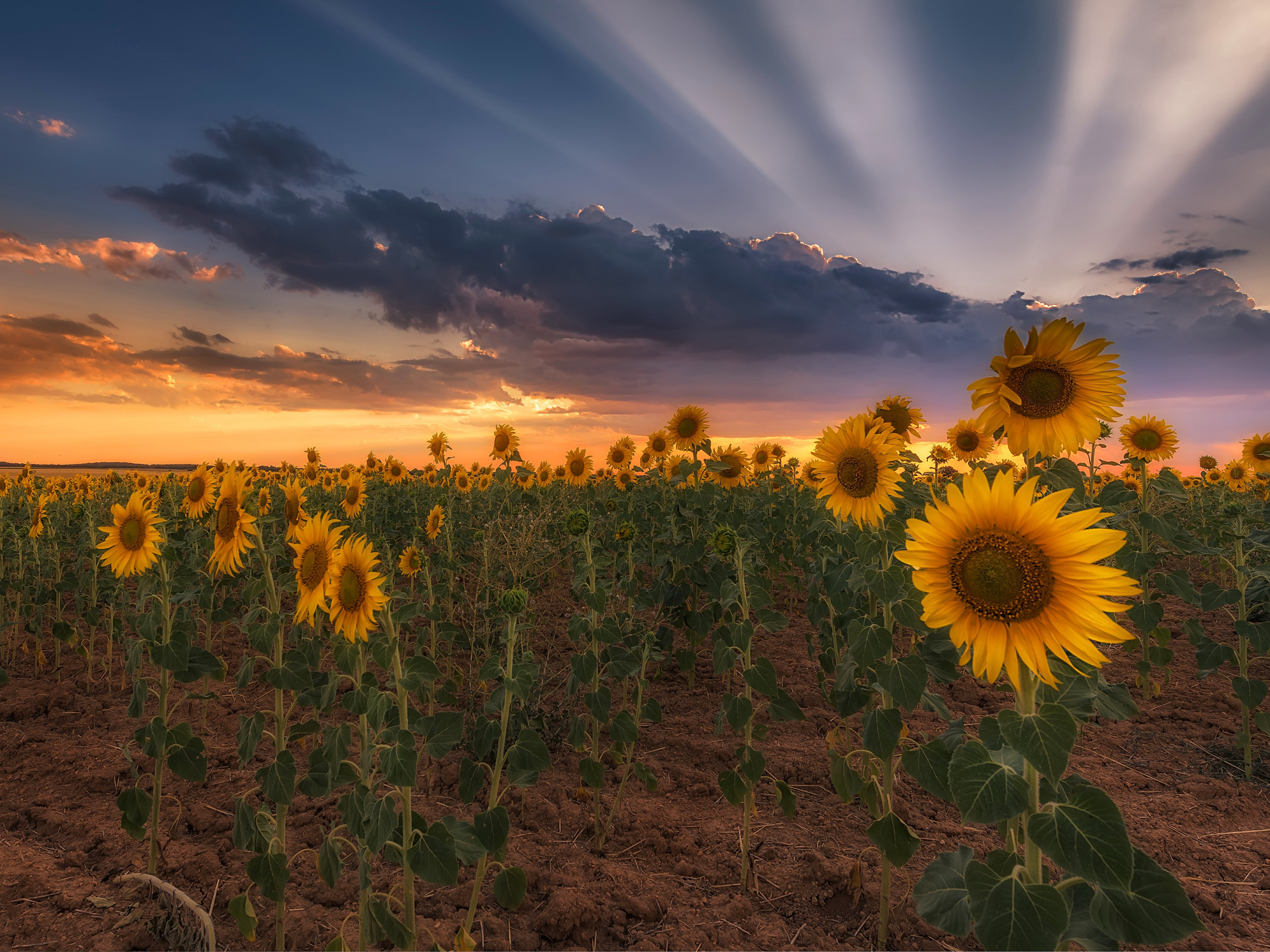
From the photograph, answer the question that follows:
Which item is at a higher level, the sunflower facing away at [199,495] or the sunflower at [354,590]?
the sunflower facing away at [199,495]

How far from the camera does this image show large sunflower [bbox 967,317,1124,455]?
2746 millimetres

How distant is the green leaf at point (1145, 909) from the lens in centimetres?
164

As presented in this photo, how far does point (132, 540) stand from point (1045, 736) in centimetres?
463

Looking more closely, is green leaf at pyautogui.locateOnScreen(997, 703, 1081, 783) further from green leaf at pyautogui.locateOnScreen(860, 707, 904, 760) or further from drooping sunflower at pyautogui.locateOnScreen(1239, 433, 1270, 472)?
drooping sunflower at pyautogui.locateOnScreen(1239, 433, 1270, 472)

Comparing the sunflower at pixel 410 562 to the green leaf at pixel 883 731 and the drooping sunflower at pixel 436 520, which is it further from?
the green leaf at pixel 883 731

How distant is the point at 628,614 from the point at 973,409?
299 centimetres

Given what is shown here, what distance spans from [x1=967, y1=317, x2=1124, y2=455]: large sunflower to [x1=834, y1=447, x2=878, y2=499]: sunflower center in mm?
739

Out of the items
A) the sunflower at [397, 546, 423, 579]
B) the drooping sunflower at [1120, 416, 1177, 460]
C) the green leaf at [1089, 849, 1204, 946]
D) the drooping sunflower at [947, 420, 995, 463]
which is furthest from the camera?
the drooping sunflower at [1120, 416, 1177, 460]

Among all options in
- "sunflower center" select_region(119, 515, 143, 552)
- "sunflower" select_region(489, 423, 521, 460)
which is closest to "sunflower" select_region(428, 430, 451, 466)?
"sunflower" select_region(489, 423, 521, 460)

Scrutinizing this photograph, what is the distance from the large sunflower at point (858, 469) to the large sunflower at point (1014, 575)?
124 cm

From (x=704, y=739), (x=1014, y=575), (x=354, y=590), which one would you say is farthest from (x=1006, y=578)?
(x=704, y=739)

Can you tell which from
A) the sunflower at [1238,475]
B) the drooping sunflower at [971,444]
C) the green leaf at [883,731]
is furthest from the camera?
the sunflower at [1238,475]

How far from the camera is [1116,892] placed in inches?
68.9

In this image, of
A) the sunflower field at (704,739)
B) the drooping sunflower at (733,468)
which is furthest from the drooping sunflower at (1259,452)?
the drooping sunflower at (733,468)
